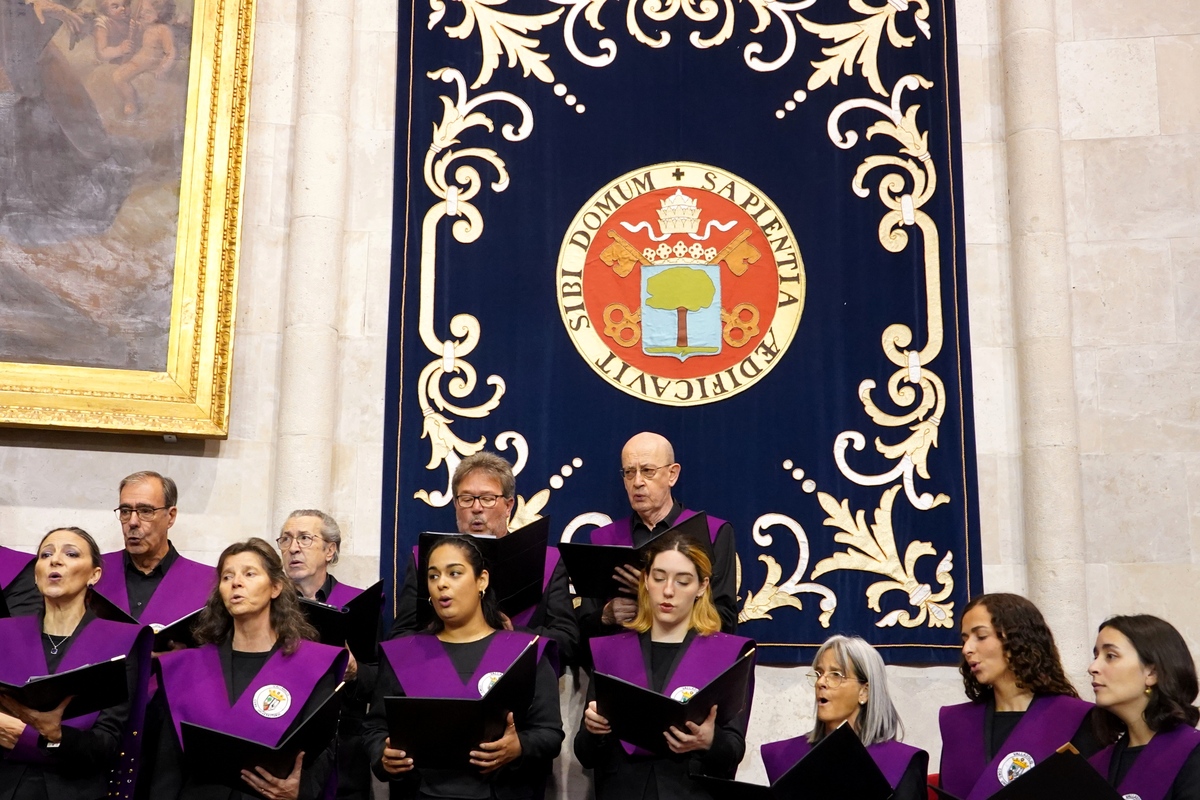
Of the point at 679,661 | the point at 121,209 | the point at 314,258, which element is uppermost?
the point at 121,209

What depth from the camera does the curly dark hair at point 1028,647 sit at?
12.4ft

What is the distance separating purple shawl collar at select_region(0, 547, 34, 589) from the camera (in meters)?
4.56

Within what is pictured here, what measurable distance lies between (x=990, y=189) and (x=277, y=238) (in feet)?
10.1

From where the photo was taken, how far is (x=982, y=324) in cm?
568

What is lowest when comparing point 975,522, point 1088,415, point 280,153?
point 975,522

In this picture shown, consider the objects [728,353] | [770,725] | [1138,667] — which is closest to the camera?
[1138,667]

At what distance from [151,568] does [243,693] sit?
40.6 inches

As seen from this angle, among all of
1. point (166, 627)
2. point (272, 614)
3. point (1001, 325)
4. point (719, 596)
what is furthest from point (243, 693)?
point (1001, 325)

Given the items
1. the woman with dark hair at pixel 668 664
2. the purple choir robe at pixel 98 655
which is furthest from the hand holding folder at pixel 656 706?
the purple choir robe at pixel 98 655

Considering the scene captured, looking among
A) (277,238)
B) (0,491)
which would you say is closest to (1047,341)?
(277,238)

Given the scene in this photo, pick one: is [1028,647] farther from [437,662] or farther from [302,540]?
[302,540]

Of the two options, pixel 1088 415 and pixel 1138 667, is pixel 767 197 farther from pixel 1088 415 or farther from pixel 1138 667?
pixel 1138 667

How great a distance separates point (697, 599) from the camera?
4.14m

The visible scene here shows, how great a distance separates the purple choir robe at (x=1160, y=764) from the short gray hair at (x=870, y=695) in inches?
24.4
